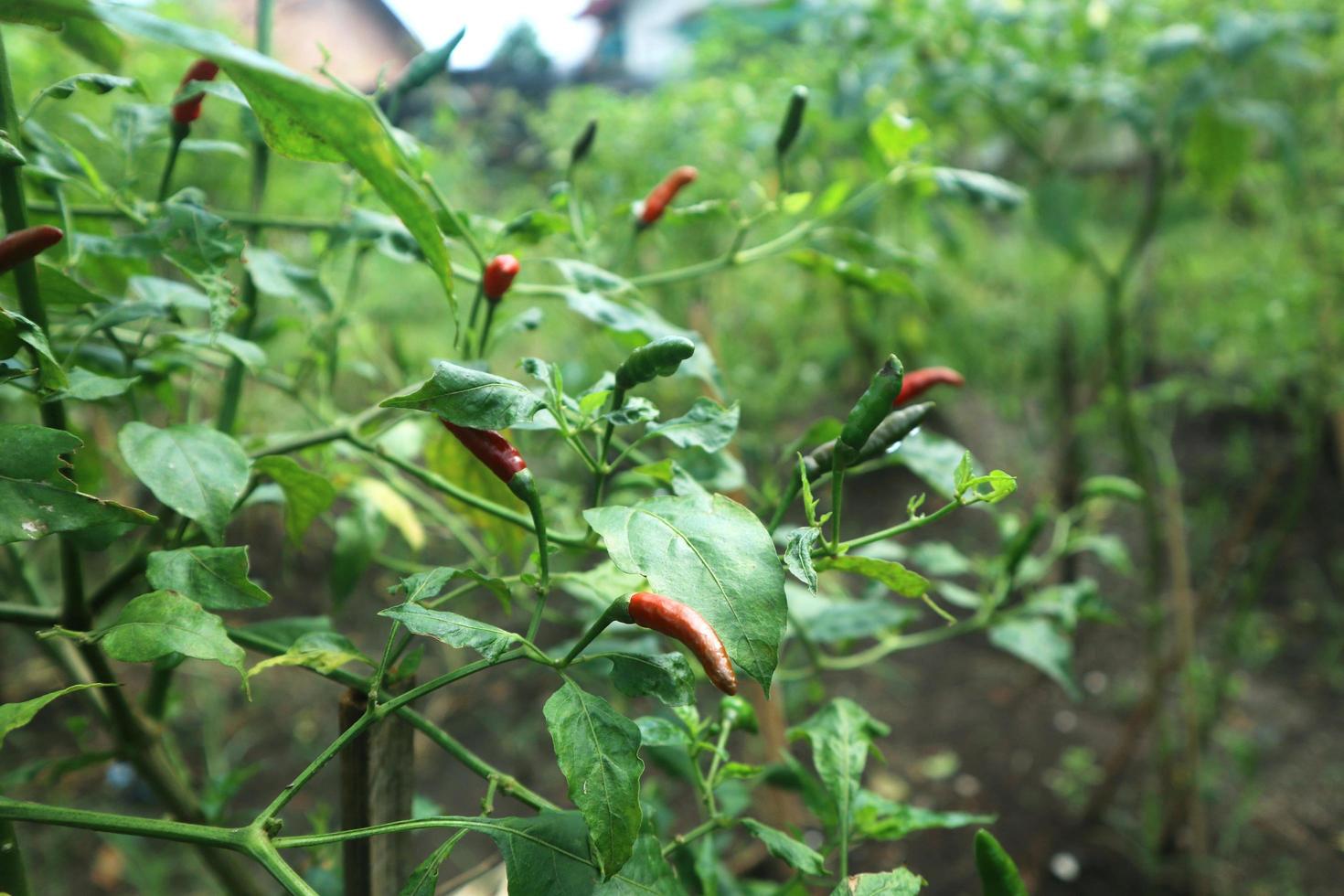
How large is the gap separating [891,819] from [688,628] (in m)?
0.29

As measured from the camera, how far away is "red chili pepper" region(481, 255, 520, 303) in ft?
1.84

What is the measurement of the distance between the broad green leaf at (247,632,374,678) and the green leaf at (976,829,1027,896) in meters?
0.34

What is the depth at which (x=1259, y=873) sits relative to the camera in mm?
1652

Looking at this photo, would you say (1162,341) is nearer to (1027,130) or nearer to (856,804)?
(1027,130)

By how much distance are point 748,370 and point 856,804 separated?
5.62 feet

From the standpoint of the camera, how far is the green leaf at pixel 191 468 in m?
0.47

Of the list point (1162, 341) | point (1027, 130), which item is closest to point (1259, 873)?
point (1027, 130)

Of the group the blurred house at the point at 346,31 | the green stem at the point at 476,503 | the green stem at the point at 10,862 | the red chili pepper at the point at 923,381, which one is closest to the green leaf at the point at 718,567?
the green stem at the point at 476,503

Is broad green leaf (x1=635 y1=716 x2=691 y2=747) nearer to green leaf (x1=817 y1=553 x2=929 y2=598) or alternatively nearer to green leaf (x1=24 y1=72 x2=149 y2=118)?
green leaf (x1=817 y1=553 x2=929 y2=598)

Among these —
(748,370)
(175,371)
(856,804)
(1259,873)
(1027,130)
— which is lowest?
(1259,873)

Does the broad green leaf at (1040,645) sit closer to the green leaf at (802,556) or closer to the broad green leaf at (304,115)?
the green leaf at (802,556)

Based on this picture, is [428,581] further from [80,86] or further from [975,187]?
[975,187]

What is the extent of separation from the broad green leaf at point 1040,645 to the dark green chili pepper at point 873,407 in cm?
45

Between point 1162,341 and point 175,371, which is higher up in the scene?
point 175,371
